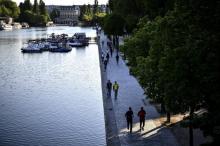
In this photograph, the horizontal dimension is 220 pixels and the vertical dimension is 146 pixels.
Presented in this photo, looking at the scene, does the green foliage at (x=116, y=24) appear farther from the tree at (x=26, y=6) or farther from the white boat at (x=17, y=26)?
the tree at (x=26, y=6)

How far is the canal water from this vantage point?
24781 millimetres

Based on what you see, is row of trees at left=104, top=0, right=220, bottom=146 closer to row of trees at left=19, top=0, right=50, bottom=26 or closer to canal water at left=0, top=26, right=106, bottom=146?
canal water at left=0, top=26, right=106, bottom=146

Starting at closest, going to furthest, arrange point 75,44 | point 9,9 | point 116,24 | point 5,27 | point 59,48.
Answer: point 116,24, point 59,48, point 75,44, point 5,27, point 9,9

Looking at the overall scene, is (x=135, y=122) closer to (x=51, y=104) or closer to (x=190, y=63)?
(x=190, y=63)

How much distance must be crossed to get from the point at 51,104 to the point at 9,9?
158 m

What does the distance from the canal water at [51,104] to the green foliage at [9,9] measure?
123704 mm

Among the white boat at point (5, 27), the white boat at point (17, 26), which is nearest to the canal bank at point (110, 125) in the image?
the white boat at point (5, 27)

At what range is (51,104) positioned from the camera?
33812 mm

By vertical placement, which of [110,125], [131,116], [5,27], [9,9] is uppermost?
[9,9]

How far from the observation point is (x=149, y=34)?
29.3m

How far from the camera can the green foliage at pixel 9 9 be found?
181375 mm

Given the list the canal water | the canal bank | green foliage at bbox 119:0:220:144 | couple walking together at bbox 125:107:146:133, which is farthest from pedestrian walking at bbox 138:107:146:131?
the canal water

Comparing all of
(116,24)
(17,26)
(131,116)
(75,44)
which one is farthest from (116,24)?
(17,26)

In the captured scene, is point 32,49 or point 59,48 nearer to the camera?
point 32,49
